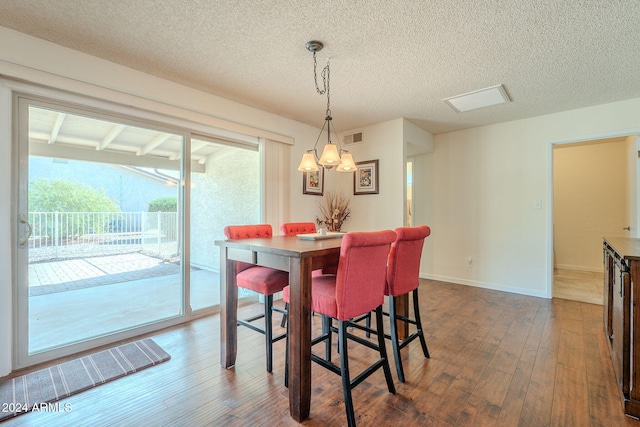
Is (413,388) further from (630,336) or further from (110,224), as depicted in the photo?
(110,224)

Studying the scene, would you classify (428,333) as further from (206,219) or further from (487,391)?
(206,219)

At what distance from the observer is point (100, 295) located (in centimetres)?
265

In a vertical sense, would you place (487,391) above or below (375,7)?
below

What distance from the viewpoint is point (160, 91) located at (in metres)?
2.73

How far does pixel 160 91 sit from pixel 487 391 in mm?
3594

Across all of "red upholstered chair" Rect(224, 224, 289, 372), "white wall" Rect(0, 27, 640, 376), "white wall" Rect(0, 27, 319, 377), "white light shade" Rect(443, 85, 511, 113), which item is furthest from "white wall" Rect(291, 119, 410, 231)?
"red upholstered chair" Rect(224, 224, 289, 372)

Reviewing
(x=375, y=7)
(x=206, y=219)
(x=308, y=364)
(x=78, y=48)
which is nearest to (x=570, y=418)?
(x=308, y=364)

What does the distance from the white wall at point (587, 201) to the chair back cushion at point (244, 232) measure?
18.2ft

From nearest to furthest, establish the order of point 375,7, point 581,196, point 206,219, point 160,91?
point 375,7
point 160,91
point 206,219
point 581,196

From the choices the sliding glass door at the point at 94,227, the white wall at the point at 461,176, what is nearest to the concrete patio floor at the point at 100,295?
the sliding glass door at the point at 94,227

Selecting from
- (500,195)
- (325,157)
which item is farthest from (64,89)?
(500,195)

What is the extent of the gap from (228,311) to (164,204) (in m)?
1.52

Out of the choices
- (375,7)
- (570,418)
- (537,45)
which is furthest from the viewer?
(537,45)

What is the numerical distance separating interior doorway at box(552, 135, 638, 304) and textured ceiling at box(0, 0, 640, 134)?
2495mm
